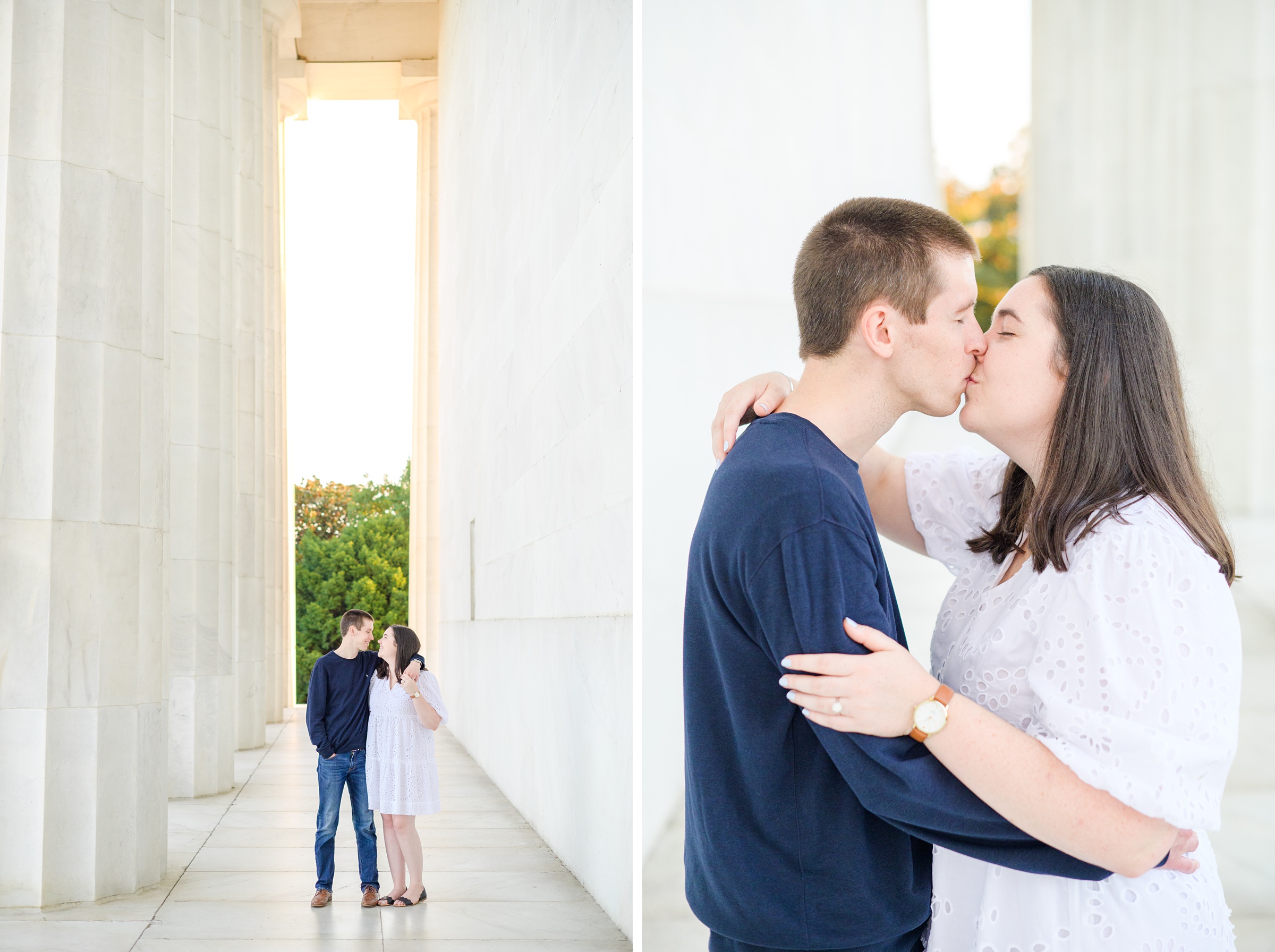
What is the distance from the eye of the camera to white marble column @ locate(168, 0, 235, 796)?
12.2 meters

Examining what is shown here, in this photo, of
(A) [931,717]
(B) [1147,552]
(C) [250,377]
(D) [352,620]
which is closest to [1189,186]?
(B) [1147,552]

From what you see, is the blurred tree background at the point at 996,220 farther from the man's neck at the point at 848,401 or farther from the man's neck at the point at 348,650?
the man's neck at the point at 348,650

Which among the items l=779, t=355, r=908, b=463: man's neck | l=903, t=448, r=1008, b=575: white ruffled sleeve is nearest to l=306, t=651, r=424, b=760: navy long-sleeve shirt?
l=903, t=448, r=1008, b=575: white ruffled sleeve

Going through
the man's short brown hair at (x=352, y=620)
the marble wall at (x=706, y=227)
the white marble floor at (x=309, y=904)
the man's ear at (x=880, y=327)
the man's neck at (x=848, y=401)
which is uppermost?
the marble wall at (x=706, y=227)

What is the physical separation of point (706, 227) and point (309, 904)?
5.67 m

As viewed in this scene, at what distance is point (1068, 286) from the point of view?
247 centimetres

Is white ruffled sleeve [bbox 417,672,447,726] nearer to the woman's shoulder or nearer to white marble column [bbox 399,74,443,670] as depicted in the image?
the woman's shoulder

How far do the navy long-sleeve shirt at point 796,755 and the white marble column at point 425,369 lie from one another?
22137mm

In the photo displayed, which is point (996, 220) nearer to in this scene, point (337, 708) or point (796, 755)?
point (796, 755)

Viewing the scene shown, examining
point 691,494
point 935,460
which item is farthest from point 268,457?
point 935,460

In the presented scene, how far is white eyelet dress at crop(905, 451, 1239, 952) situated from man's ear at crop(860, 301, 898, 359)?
576mm

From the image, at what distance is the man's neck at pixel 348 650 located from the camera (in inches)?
299

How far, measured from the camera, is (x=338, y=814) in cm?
766

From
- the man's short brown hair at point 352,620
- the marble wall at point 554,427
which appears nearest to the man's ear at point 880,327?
the marble wall at point 554,427
